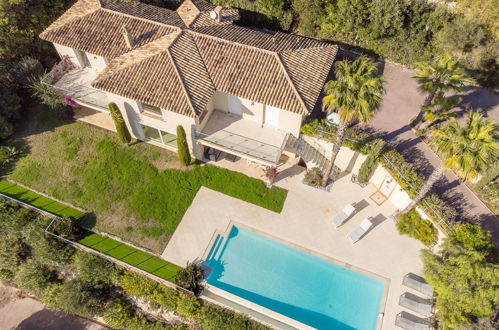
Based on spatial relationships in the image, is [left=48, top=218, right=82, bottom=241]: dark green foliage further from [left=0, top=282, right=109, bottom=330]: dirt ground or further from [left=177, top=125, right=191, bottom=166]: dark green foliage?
[left=177, top=125, right=191, bottom=166]: dark green foliage

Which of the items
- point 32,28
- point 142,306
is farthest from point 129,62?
point 142,306

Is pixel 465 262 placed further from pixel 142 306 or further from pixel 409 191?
pixel 142 306

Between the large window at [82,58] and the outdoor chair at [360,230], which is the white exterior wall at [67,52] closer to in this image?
the large window at [82,58]

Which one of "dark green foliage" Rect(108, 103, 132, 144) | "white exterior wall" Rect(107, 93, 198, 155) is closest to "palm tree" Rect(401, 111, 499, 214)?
"white exterior wall" Rect(107, 93, 198, 155)

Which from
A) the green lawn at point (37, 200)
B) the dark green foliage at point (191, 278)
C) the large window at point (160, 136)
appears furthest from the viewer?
the large window at point (160, 136)

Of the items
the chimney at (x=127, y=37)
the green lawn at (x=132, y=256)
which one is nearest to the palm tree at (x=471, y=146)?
the green lawn at (x=132, y=256)

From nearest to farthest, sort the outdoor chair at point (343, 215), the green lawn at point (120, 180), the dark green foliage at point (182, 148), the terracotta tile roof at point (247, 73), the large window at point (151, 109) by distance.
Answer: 1. the terracotta tile roof at point (247, 73)
2. the outdoor chair at point (343, 215)
3. the dark green foliage at point (182, 148)
4. the large window at point (151, 109)
5. the green lawn at point (120, 180)

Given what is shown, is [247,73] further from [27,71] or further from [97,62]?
[27,71]

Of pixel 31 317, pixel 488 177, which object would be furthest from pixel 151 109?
pixel 488 177
